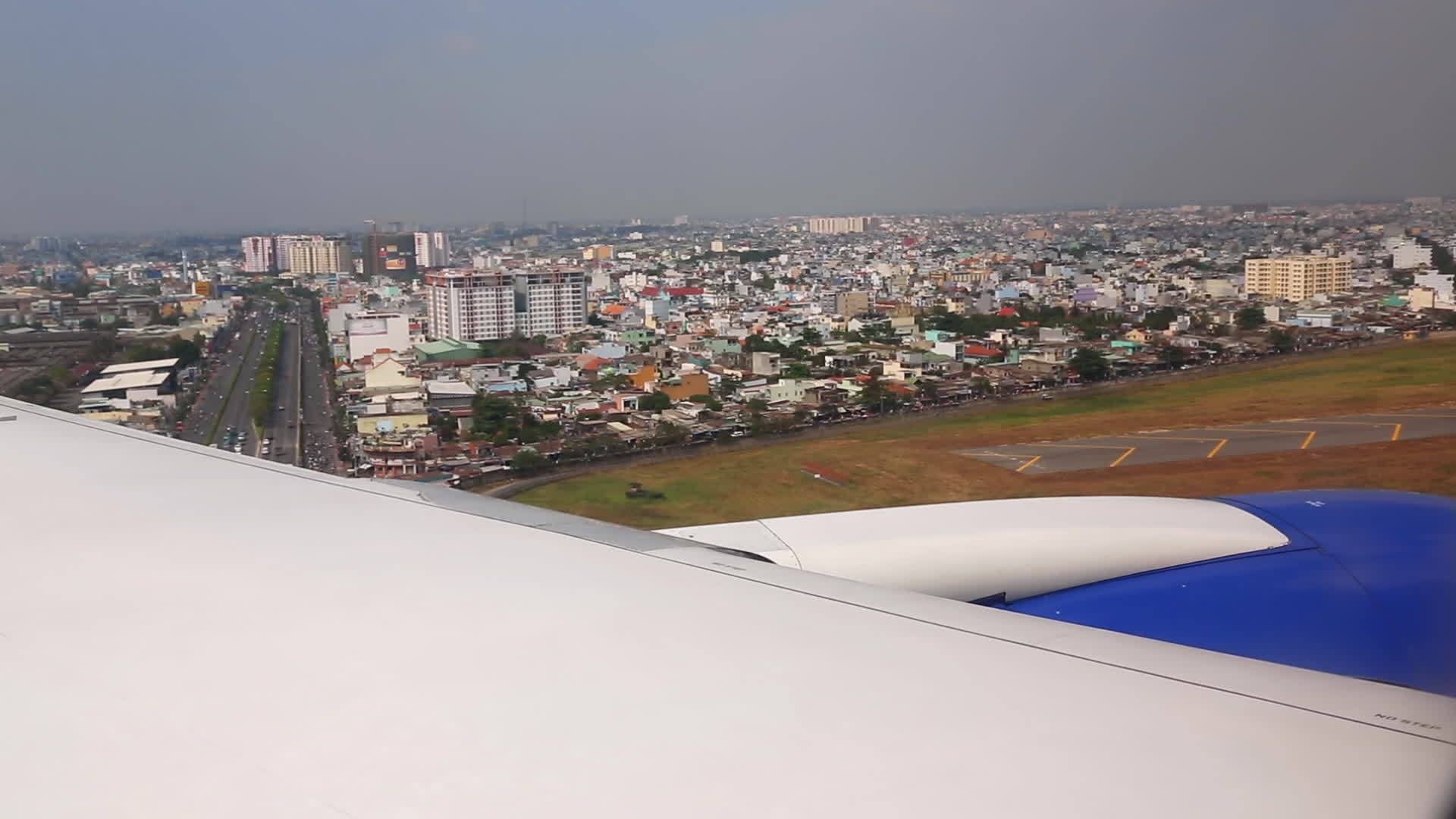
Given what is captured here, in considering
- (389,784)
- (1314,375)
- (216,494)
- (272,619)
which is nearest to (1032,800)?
(389,784)

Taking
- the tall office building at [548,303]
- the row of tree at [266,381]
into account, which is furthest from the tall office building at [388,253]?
the tall office building at [548,303]

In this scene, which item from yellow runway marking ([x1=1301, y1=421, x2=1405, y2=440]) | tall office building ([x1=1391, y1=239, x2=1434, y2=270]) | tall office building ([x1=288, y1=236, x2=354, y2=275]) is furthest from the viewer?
tall office building ([x1=288, y1=236, x2=354, y2=275])

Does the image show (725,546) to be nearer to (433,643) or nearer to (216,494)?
(433,643)

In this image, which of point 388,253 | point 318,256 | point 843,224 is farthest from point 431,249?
point 843,224

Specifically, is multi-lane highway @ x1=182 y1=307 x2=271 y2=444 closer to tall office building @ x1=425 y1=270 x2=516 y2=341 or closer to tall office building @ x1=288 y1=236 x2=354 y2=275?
tall office building @ x1=288 y1=236 x2=354 y2=275

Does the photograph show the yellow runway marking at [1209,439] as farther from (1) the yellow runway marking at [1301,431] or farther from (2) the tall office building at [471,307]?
(2) the tall office building at [471,307]

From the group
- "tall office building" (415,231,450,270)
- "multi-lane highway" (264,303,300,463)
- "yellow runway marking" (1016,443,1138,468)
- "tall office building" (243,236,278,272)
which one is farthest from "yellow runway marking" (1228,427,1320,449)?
"tall office building" (243,236,278,272)
